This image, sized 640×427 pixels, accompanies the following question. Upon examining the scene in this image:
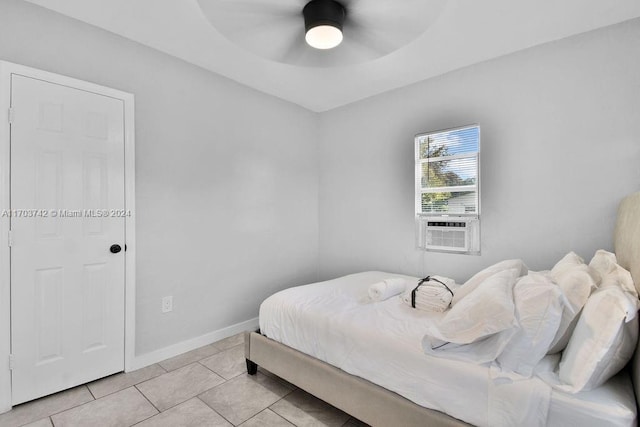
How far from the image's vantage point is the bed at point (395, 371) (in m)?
1.15

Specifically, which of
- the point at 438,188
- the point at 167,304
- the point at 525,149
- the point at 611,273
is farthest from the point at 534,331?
the point at 167,304

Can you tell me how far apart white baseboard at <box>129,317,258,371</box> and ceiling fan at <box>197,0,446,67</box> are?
8.02 ft

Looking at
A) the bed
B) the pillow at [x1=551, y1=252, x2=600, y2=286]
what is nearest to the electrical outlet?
the bed

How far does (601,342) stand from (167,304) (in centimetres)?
283

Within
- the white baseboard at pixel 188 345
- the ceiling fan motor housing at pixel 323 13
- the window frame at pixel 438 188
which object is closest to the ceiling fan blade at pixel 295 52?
the ceiling fan motor housing at pixel 323 13

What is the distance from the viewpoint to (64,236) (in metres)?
2.10

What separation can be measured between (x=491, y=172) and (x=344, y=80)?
171cm

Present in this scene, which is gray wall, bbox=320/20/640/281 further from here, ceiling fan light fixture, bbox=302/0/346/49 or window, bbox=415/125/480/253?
ceiling fan light fixture, bbox=302/0/346/49

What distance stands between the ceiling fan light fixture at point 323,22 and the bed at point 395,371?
5.01 feet

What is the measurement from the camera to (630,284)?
4.47 feet

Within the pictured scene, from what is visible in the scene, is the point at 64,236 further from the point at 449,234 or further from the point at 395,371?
the point at 449,234

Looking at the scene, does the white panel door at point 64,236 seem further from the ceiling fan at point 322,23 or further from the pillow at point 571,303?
the pillow at point 571,303

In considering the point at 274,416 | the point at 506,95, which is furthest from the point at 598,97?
the point at 274,416

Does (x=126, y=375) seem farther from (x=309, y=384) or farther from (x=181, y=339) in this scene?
(x=309, y=384)
